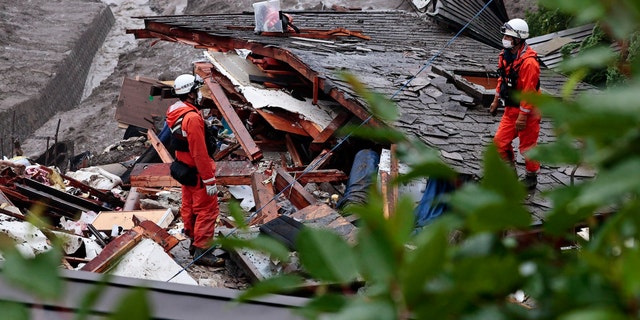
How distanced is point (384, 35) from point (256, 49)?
9.84 feet

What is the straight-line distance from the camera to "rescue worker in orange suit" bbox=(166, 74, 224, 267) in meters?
7.33

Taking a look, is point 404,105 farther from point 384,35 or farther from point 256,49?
point 384,35

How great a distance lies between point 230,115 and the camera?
10281mm

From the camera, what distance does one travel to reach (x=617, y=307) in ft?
3.74

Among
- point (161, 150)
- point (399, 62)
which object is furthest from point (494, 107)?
point (161, 150)

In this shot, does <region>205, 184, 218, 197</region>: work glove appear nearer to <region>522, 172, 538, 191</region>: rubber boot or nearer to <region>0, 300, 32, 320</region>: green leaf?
<region>522, 172, 538, 191</region>: rubber boot

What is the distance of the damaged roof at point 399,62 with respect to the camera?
834cm

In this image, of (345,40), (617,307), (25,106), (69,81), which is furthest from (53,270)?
(69,81)

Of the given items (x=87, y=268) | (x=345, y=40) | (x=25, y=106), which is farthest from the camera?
(x=25, y=106)

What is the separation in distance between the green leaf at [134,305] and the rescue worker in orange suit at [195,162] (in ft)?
20.0

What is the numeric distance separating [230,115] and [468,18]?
5711 millimetres

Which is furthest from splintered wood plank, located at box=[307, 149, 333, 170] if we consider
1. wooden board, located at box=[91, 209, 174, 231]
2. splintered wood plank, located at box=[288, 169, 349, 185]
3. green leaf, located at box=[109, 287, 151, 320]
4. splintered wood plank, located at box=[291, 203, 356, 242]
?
green leaf, located at box=[109, 287, 151, 320]

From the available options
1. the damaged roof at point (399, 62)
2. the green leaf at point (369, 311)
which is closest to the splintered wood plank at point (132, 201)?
the damaged roof at point (399, 62)

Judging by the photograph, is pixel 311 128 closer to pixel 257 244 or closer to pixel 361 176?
pixel 361 176
